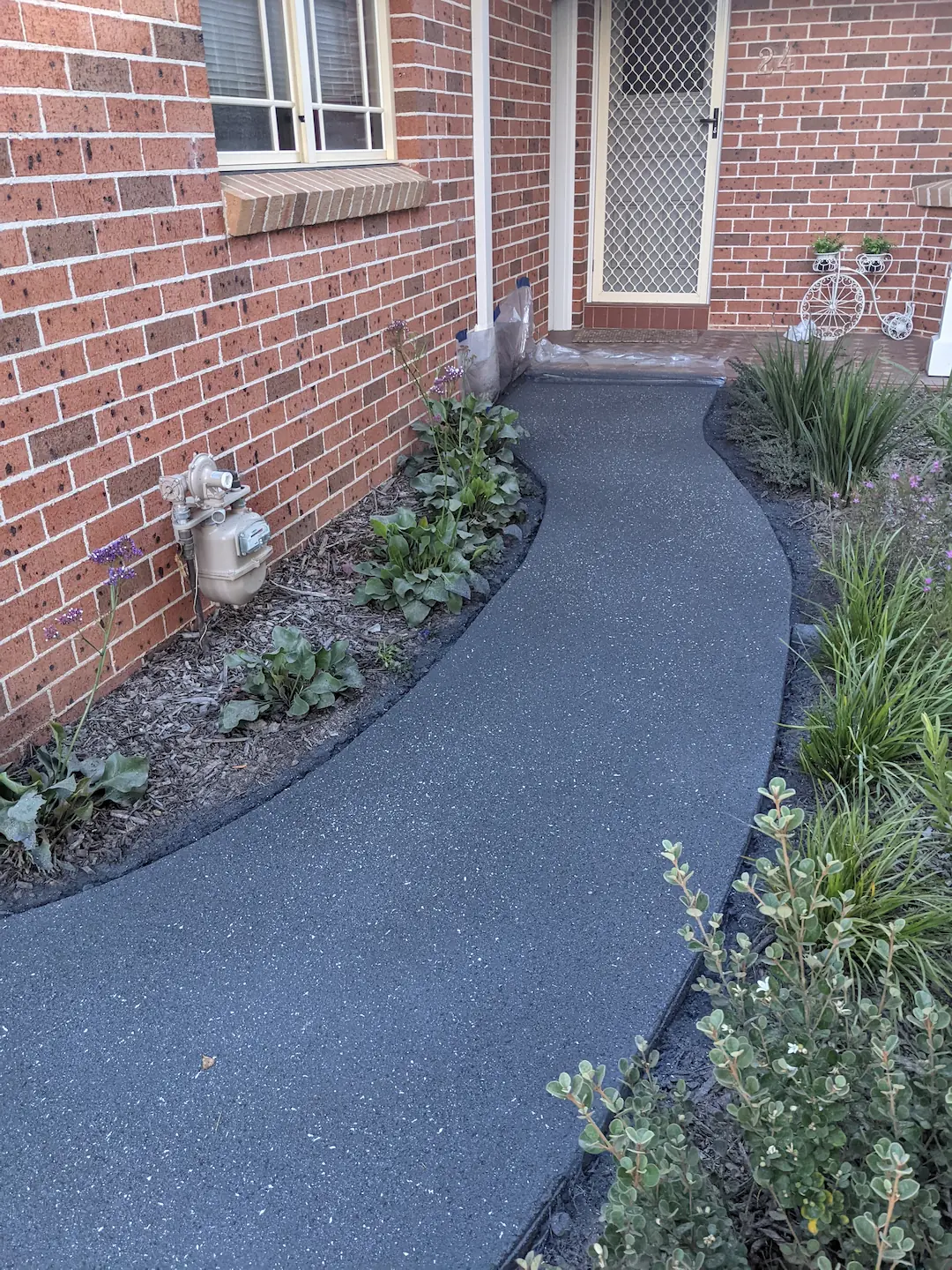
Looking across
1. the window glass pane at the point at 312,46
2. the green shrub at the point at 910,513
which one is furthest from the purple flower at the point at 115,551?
the green shrub at the point at 910,513

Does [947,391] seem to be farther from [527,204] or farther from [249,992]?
[249,992]

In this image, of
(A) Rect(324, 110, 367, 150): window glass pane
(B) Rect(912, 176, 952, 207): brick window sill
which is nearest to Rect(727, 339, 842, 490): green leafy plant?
(A) Rect(324, 110, 367, 150): window glass pane

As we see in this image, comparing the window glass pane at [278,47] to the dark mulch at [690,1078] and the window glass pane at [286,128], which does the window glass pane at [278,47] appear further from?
the dark mulch at [690,1078]

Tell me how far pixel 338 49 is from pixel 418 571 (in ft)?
7.92

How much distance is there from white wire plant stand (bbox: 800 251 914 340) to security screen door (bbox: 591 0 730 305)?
34.9 inches

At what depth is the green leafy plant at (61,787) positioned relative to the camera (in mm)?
2355

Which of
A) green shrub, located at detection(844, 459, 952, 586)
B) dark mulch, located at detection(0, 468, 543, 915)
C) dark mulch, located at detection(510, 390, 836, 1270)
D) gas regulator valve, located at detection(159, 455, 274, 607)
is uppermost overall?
gas regulator valve, located at detection(159, 455, 274, 607)

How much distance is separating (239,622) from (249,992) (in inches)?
67.3

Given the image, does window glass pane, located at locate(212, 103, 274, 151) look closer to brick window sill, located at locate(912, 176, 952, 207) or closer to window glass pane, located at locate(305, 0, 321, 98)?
window glass pane, located at locate(305, 0, 321, 98)

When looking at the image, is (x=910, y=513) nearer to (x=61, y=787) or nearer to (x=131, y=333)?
(x=131, y=333)

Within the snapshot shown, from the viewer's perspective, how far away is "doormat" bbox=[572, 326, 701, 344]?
25.7ft

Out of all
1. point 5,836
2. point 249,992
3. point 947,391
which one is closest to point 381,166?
point 947,391

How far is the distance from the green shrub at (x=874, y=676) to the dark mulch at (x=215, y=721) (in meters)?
1.25

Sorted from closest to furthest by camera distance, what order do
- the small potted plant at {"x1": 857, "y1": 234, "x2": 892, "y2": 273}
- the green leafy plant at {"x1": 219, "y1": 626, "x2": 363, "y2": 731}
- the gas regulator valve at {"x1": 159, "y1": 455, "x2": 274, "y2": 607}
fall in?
1. the green leafy plant at {"x1": 219, "y1": 626, "x2": 363, "y2": 731}
2. the gas regulator valve at {"x1": 159, "y1": 455, "x2": 274, "y2": 607}
3. the small potted plant at {"x1": 857, "y1": 234, "x2": 892, "y2": 273}
